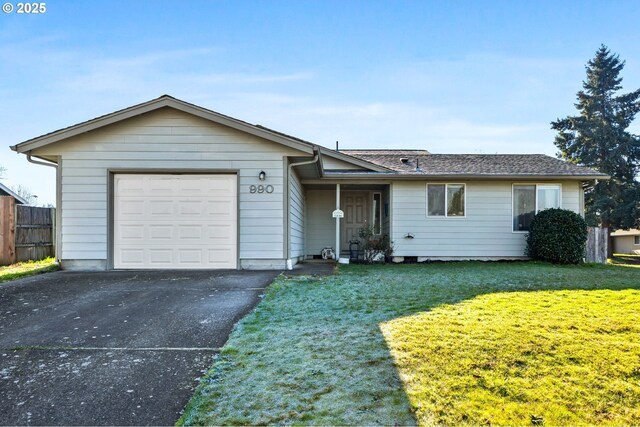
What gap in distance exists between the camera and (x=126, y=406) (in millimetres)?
2732

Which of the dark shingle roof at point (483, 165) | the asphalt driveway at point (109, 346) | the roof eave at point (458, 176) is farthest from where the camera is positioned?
the dark shingle roof at point (483, 165)

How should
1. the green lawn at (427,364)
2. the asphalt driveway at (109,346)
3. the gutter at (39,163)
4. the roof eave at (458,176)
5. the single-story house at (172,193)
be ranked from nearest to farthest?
the green lawn at (427,364), the asphalt driveway at (109,346), the single-story house at (172,193), the gutter at (39,163), the roof eave at (458,176)

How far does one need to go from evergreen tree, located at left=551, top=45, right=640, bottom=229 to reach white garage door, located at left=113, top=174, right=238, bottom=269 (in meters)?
24.5

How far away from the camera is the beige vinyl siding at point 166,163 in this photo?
353 inches

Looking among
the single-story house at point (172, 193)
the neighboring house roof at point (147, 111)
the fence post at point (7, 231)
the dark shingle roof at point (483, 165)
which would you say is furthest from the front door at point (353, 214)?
the fence post at point (7, 231)

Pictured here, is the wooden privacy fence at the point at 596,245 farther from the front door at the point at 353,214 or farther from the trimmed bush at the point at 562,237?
the front door at the point at 353,214

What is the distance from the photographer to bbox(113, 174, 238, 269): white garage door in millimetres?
8984

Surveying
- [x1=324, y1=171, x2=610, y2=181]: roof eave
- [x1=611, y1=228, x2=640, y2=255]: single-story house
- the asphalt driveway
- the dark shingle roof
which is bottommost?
[x1=611, y1=228, x2=640, y2=255]: single-story house

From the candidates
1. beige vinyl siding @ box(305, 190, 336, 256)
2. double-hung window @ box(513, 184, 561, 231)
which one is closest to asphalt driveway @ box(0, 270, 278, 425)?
beige vinyl siding @ box(305, 190, 336, 256)

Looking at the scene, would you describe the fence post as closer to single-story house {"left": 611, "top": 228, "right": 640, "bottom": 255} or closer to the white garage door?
the white garage door

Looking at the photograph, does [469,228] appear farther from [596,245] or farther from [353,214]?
[596,245]

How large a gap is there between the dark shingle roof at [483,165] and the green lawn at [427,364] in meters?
6.72

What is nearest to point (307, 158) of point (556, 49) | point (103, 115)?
point (103, 115)

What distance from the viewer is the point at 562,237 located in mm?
11016
